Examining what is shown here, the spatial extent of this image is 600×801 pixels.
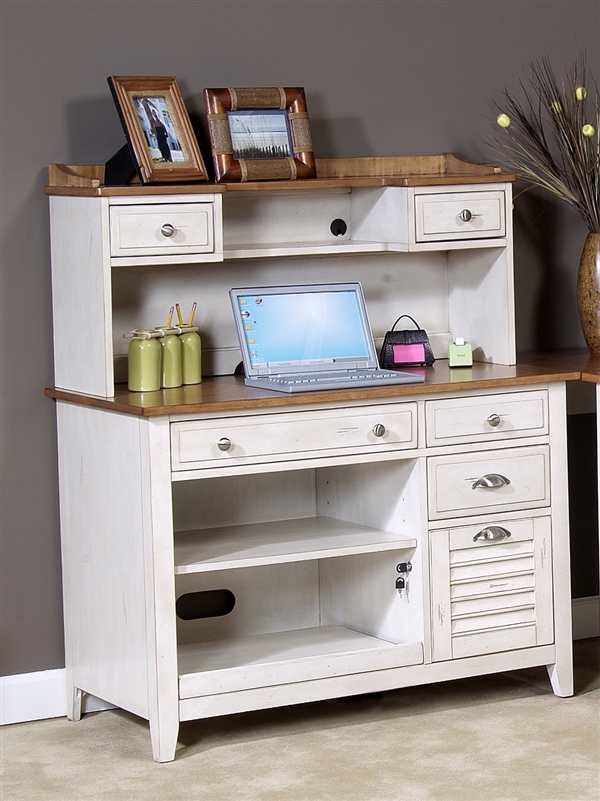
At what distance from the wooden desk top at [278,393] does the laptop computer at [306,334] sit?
8cm

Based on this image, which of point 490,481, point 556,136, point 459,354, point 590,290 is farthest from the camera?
point 556,136

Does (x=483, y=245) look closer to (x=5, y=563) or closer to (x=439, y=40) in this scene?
(x=439, y=40)

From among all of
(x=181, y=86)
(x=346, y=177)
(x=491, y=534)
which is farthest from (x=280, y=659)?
(x=181, y=86)

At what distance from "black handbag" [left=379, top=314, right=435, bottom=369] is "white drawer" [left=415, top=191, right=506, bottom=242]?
0.29 metres

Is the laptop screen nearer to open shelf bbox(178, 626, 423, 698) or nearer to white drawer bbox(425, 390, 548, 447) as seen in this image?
white drawer bbox(425, 390, 548, 447)

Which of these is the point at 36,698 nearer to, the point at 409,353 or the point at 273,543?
the point at 273,543

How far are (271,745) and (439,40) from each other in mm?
1981

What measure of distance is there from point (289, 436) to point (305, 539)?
35cm

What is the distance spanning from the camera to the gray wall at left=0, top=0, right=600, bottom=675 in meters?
3.28

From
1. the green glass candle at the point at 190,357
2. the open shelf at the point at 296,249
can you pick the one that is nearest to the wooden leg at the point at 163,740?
the green glass candle at the point at 190,357

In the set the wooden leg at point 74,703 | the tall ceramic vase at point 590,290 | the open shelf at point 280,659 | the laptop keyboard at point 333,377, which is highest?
the tall ceramic vase at point 590,290

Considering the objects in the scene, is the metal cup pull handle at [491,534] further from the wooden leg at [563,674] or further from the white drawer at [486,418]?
the wooden leg at [563,674]

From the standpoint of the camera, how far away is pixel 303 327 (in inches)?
133

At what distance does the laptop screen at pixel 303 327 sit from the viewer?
3.32m
